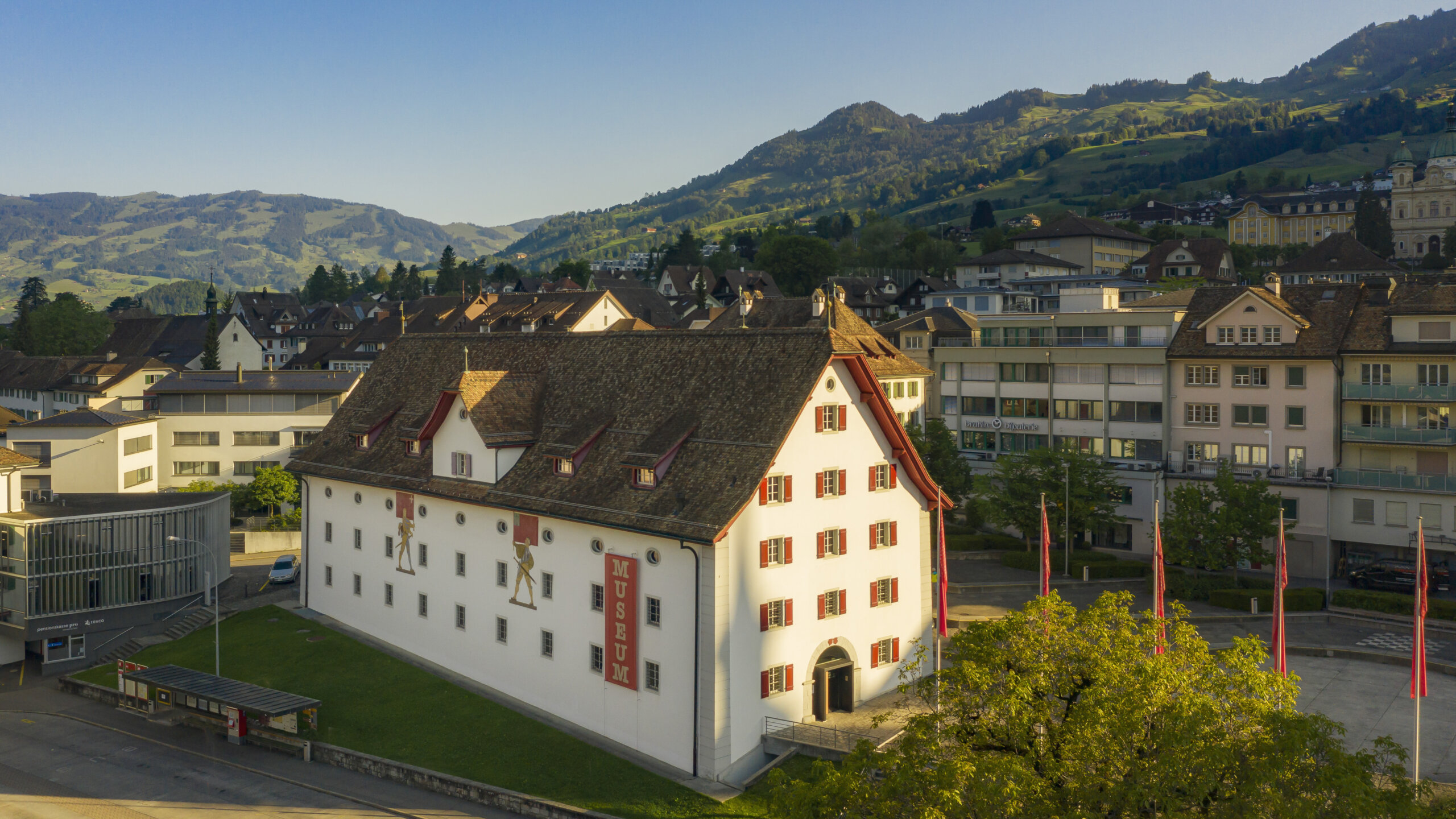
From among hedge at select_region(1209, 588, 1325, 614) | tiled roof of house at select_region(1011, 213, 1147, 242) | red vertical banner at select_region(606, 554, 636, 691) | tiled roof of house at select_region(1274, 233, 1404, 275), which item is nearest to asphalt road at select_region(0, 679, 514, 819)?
red vertical banner at select_region(606, 554, 636, 691)

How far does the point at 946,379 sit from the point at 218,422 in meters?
59.4

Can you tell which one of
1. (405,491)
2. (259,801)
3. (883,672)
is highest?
(405,491)

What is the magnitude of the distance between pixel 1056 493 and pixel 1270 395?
15746mm

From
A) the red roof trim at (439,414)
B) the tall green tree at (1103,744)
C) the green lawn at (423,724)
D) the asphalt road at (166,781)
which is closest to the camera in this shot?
the tall green tree at (1103,744)

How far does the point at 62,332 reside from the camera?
545 feet

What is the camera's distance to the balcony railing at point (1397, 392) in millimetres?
65750

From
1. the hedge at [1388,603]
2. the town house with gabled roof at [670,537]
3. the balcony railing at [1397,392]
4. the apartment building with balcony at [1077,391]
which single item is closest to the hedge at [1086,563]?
the apartment building with balcony at [1077,391]

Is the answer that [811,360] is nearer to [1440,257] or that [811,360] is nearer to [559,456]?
[559,456]

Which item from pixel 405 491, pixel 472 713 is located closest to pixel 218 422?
pixel 405 491

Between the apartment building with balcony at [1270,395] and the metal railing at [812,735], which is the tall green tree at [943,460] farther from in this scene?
the metal railing at [812,735]

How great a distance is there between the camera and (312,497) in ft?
211

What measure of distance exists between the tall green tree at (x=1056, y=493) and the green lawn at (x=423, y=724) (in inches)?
1356

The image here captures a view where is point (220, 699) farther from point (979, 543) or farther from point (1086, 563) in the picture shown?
point (1086, 563)

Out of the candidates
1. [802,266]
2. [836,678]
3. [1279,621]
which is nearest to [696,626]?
[836,678]
